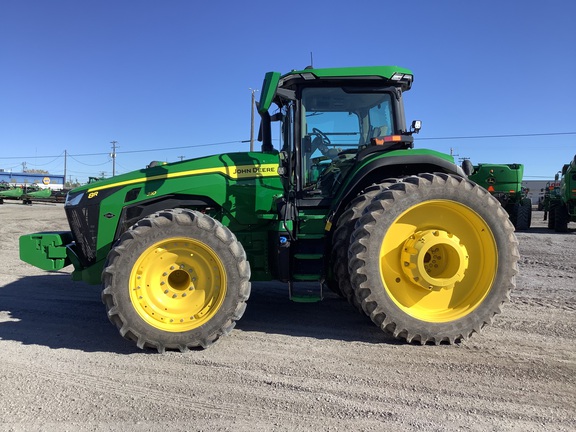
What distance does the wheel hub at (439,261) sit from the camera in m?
3.79

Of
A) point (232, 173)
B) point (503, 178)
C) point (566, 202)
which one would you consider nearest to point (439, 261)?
point (232, 173)

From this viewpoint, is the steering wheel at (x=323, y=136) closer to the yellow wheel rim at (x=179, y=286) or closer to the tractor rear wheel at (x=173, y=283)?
the tractor rear wheel at (x=173, y=283)

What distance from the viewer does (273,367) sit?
3338mm

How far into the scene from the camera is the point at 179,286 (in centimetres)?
387

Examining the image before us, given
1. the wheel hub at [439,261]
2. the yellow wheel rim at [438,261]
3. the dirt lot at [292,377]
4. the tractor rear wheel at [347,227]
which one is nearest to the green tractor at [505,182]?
the dirt lot at [292,377]

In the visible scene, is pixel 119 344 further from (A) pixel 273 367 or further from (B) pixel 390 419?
(B) pixel 390 419

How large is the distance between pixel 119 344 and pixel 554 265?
7800 mm

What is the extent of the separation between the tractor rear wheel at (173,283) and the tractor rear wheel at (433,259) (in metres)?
1.13

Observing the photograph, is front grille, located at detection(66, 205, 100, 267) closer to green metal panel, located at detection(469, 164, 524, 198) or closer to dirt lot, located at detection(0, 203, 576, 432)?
dirt lot, located at detection(0, 203, 576, 432)

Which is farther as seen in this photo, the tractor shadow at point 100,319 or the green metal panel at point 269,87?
the tractor shadow at point 100,319

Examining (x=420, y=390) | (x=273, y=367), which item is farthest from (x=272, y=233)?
(x=420, y=390)

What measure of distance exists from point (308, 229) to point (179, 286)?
1381 mm

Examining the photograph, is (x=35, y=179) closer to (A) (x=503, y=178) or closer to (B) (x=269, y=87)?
(A) (x=503, y=178)

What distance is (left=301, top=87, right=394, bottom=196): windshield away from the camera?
431 cm
